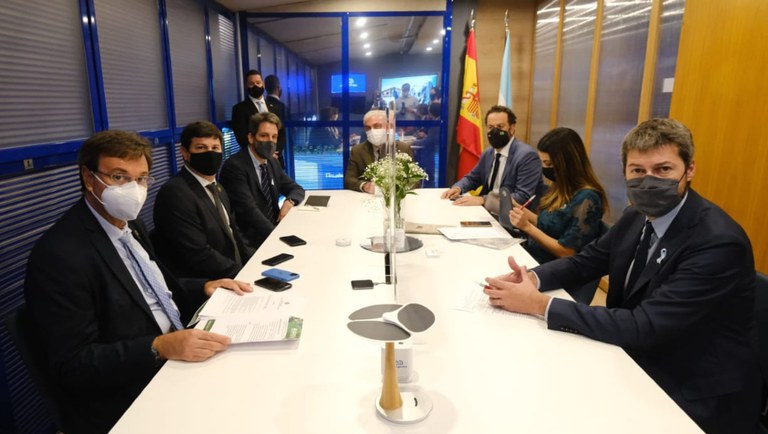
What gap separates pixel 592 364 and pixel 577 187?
1.25m

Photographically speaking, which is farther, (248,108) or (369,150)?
(248,108)

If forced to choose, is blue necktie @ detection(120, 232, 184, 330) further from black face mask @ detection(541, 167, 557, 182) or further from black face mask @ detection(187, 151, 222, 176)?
Result: black face mask @ detection(541, 167, 557, 182)

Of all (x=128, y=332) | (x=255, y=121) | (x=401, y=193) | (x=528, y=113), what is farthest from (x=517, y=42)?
(x=128, y=332)

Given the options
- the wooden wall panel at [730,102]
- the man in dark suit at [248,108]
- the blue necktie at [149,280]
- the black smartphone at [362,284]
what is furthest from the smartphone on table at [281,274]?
the man in dark suit at [248,108]

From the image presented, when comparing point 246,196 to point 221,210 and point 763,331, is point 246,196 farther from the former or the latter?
point 763,331

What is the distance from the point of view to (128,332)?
59.1 inches

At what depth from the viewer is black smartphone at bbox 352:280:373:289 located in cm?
182

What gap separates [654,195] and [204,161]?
6.50 ft

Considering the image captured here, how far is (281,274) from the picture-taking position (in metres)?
1.90

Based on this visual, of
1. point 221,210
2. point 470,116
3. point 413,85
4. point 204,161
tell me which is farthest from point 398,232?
point 413,85

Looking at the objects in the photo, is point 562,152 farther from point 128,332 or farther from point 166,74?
point 166,74

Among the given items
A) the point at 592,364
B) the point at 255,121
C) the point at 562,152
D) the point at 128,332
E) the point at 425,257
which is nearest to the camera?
the point at 592,364

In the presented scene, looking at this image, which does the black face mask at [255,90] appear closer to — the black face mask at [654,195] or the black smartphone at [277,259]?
the black smartphone at [277,259]

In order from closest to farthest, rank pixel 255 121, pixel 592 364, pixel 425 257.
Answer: pixel 592 364
pixel 425 257
pixel 255 121
